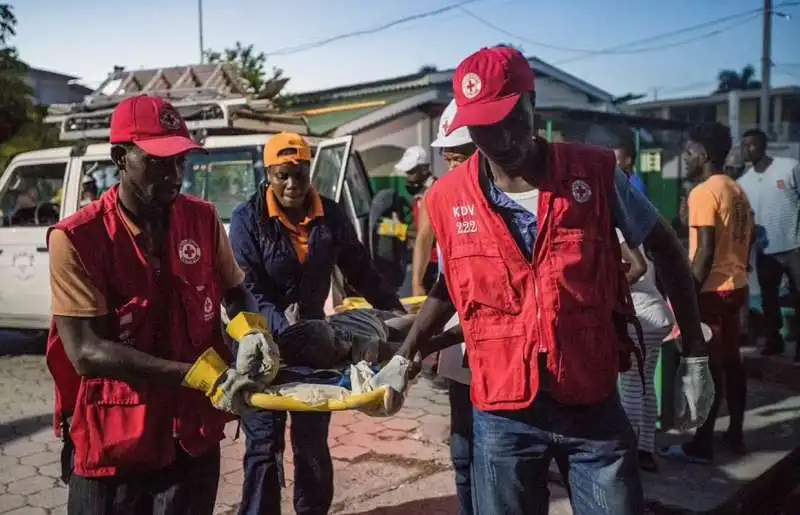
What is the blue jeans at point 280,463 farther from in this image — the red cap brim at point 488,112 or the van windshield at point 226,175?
the van windshield at point 226,175

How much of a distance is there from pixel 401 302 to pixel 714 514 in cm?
199

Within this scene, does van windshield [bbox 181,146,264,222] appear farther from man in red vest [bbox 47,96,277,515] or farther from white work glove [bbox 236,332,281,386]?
white work glove [bbox 236,332,281,386]

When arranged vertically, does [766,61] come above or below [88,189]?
above

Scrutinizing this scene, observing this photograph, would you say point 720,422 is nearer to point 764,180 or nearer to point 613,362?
point 764,180

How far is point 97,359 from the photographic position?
2068 millimetres

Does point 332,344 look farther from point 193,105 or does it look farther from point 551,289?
point 193,105

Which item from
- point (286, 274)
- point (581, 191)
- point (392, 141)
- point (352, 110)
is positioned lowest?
point (286, 274)

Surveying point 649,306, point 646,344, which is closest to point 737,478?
point 646,344

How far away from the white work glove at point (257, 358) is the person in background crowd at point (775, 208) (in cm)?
564

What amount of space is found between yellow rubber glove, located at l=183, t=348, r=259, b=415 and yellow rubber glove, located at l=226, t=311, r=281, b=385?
70 mm

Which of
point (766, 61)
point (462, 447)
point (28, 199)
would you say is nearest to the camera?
point (462, 447)

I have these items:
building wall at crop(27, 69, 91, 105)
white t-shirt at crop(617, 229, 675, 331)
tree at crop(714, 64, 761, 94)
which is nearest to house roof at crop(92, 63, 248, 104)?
white t-shirt at crop(617, 229, 675, 331)

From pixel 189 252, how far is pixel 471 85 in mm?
986

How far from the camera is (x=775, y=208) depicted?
22.5 feet
